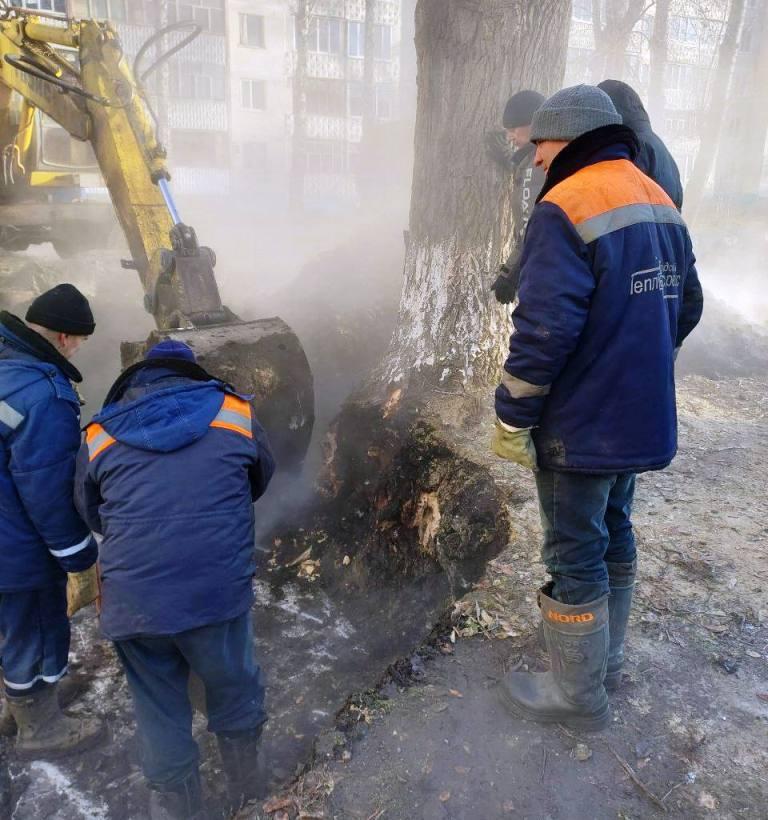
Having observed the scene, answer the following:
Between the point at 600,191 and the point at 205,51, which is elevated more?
the point at 205,51

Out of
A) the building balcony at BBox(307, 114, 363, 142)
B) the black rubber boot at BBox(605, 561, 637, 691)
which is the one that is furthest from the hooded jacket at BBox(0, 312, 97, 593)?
the building balcony at BBox(307, 114, 363, 142)

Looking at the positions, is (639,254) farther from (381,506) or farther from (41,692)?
(41,692)

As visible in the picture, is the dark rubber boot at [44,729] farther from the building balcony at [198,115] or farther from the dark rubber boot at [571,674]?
the building balcony at [198,115]

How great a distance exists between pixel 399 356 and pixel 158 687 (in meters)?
3.69

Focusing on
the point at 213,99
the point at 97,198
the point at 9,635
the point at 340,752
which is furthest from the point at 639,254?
the point at 213,99

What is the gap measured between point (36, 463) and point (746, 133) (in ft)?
97.5

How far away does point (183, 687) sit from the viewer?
265 cm

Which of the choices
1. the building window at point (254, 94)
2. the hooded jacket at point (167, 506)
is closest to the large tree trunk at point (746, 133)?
the building window at point (254, 94)

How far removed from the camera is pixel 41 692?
3207mm

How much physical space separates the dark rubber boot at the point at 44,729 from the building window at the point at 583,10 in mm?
36565

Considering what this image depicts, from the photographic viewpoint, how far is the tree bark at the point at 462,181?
511 centimetres

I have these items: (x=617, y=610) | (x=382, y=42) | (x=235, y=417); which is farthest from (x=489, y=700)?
(x=382, y=42)

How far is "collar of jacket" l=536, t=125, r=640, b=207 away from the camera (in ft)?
7.48

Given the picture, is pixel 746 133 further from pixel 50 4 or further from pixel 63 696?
pixel 63 696
